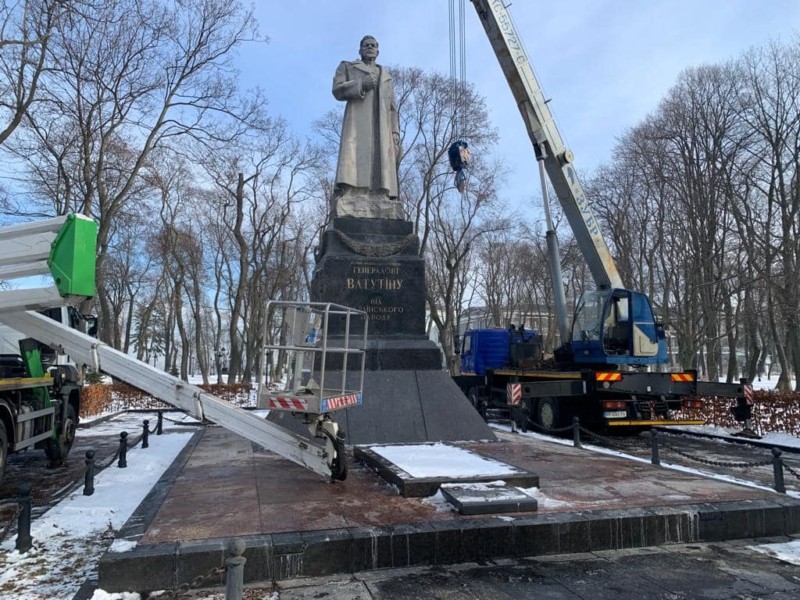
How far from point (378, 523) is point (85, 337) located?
12.5 ft

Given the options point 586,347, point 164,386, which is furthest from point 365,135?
point 164,386

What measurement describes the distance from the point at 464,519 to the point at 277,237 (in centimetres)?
3651

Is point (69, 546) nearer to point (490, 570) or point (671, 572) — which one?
point (490, 570)

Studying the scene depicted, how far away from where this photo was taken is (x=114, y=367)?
6469mm

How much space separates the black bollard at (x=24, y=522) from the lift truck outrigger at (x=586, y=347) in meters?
10.4

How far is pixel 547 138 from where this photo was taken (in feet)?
53.5

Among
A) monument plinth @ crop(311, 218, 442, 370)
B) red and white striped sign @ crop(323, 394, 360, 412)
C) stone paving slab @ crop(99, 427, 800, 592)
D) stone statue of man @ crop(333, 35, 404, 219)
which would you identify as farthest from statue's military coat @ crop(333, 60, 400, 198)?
stone paving slab @ crop(99, 427, 800, 592)

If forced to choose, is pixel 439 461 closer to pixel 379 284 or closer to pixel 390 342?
pixel 390 342

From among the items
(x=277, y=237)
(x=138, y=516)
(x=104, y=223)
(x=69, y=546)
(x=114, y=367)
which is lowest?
(x=69, y=546)

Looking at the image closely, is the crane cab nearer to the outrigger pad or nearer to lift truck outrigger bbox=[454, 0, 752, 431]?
lift truck outrigger bbox=[454, 0, 752, 431]

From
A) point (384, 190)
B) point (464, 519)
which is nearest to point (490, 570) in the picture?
point (464, 519)

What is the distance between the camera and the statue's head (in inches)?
504

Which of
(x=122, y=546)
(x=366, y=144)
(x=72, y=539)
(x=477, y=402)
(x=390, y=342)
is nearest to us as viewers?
(x=122, y=546)

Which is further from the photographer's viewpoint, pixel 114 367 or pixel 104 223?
pixel 104 223
